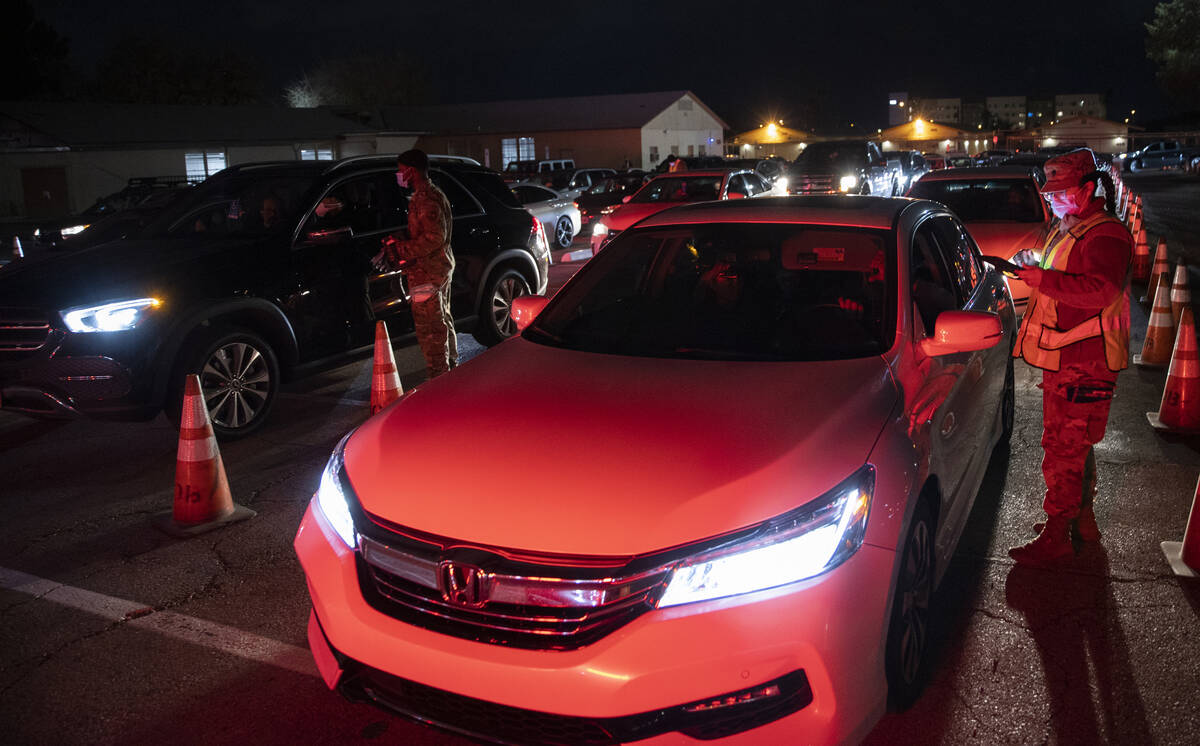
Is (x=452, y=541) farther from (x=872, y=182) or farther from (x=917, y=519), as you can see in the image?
(x=872, y=182)

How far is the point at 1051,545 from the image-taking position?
4.46 meters

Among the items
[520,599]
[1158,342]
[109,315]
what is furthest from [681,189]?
[520,599]

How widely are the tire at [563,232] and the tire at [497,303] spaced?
966 centimetres

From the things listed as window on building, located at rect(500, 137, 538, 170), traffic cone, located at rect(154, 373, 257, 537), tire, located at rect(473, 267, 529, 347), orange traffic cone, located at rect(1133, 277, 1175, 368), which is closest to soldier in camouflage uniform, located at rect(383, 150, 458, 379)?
tire, located at rect(473, 267, 529, 347)

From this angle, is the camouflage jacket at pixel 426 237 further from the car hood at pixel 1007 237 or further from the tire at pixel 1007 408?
the car hood at pixel 1007 237

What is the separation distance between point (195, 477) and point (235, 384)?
1.70m

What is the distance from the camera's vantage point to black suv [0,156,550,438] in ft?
19.6

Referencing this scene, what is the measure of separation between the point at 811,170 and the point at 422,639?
2487cm

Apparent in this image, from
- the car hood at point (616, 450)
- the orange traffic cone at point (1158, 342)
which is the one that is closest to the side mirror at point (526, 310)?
the car hood at point (616, 450)

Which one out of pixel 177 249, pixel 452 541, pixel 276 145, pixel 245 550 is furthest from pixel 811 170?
pixel 276 145

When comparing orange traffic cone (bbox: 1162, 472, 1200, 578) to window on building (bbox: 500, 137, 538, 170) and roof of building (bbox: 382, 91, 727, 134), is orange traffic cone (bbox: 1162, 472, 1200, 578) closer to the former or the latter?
roof of building (bbox: 382, 91, 727, 134)

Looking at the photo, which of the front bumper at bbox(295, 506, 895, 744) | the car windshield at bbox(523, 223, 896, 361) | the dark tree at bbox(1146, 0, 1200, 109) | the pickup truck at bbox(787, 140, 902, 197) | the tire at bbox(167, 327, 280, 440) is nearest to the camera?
the front bumper at bbox(295, 506, 895, 744)

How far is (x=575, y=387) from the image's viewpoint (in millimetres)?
3395

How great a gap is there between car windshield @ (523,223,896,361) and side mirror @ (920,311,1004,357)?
18 cm
